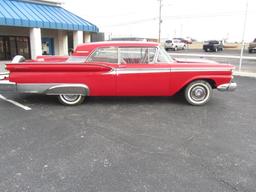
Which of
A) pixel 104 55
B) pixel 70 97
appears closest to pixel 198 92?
pixel 104 55

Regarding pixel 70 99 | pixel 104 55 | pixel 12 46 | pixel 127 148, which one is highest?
pixel 12 46

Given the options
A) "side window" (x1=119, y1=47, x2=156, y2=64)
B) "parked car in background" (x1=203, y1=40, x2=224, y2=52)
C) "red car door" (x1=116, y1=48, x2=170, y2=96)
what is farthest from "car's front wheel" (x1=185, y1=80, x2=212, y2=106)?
"parked car in background" (x1=203, y1=40, x2=224, y2=52)

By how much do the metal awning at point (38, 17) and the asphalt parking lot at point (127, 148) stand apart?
9.12 m

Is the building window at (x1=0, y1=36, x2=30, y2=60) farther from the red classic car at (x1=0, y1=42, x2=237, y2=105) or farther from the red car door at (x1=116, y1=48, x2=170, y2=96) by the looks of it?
the red car door at (x1=116, y1=48, x2=170, y2=96)

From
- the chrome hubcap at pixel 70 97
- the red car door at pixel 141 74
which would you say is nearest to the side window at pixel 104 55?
the red car door at pixel 141 74

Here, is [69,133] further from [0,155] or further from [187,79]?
[187,79]

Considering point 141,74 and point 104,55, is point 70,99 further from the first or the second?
point 141,74

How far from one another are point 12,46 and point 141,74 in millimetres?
14820

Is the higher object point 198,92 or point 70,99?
point 198,92

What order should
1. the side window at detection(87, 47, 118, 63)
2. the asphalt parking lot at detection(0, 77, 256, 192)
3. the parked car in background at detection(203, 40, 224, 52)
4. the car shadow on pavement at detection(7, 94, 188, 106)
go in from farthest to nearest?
the parked car in background at detection(203, 40, 224, 52) < the car shadow on pavement at detection(7, 94, 188, 106) < the side window at detection(87, 47, 118, 63) < the asphalt parking lot at detection(0, 77, 256, 192)

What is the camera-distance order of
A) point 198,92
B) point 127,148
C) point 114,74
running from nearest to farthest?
point 127,148 → point 114,74 → point 198,92

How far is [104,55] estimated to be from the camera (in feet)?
19.4

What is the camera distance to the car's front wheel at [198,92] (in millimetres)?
6021

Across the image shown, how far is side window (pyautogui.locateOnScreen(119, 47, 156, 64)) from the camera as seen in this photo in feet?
19.3
